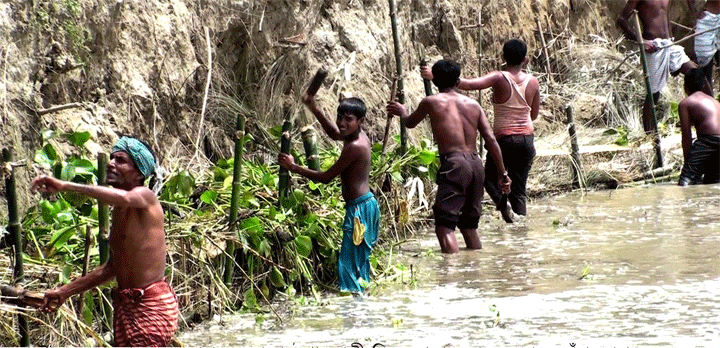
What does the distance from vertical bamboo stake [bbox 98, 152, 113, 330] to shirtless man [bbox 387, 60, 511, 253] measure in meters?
3.09

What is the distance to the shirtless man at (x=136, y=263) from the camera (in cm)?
486

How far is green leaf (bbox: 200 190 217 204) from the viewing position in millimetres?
6883

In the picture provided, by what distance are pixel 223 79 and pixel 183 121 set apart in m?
0.67

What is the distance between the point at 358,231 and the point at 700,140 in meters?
5.62

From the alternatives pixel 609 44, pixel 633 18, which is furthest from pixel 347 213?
pixel 609 44

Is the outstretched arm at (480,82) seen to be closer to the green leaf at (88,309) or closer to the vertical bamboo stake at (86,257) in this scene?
the green leaf at (88,309)

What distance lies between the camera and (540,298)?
6715 millimetres

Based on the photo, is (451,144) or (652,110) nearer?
(451,144)

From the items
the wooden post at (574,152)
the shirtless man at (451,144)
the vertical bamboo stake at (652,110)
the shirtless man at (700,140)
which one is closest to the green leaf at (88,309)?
the shirtless man at (451,144)

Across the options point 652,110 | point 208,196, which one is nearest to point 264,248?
point 208,196

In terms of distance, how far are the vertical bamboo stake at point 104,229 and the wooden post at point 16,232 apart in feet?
1.17

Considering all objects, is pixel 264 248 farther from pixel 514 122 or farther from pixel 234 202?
pixel 514 122

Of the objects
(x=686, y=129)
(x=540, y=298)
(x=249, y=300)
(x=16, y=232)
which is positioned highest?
(x=16, y=232)

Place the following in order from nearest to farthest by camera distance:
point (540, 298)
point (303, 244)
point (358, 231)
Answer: point (540, 298) < point (303, 244) < point (358, 231)
